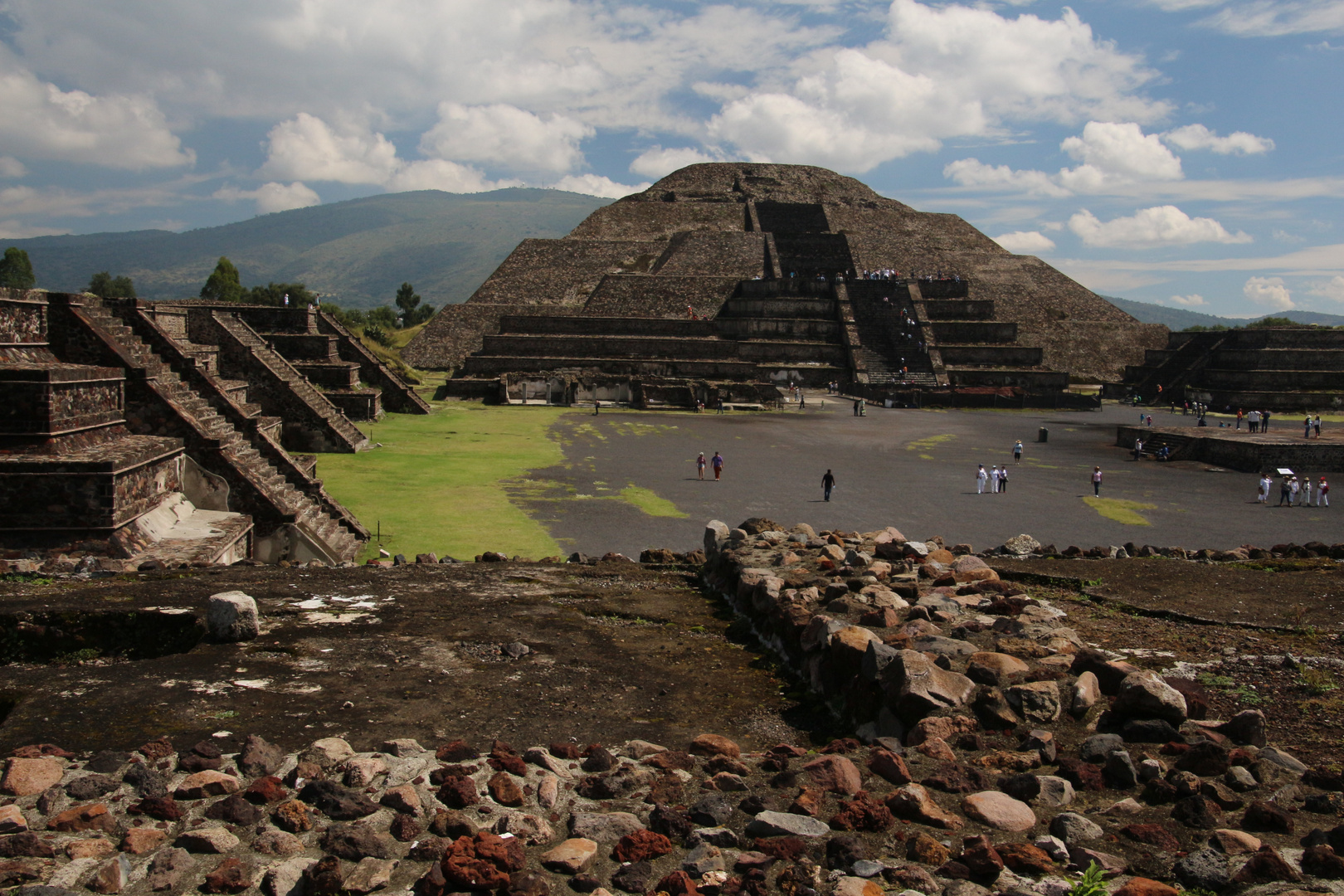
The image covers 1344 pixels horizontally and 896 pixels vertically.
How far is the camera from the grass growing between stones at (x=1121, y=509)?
805 inches

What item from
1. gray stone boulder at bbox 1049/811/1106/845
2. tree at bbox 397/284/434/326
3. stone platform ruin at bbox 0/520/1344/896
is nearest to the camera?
stone platform ruin at bbox 0/520/1344/896

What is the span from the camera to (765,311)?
2405 inches

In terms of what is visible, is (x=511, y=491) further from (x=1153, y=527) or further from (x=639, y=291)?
(x=639, y=291)

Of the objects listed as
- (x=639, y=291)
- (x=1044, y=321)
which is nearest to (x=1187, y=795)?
(x=639, y=291)

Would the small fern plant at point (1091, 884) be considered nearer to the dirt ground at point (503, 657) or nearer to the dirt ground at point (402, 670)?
the dirt ground at point (503, 657)

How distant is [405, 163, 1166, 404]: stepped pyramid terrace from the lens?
53.3 meters

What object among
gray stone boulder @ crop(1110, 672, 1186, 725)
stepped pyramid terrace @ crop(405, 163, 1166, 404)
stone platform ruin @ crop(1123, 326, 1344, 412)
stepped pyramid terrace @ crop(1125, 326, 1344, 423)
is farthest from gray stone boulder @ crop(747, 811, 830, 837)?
stone platform ruin @ crop(1123, 326, 1344, 412)

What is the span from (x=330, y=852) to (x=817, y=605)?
15.6 ft

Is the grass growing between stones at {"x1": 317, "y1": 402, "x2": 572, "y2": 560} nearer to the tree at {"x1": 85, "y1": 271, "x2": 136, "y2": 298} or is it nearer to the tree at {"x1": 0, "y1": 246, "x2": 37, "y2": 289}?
the tree at {"x1": 0, "y1": 246, "x2": 37, "y2": 289}

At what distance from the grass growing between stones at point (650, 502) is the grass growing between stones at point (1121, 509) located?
10126 mm

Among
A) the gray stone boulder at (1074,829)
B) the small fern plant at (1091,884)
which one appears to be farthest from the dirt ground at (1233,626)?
the small fern plant at (1091,884)

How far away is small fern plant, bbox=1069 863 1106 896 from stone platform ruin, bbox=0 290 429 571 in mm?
10606

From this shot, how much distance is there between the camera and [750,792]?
194 inches

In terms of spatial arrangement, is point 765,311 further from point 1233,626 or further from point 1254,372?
point 1233,626
